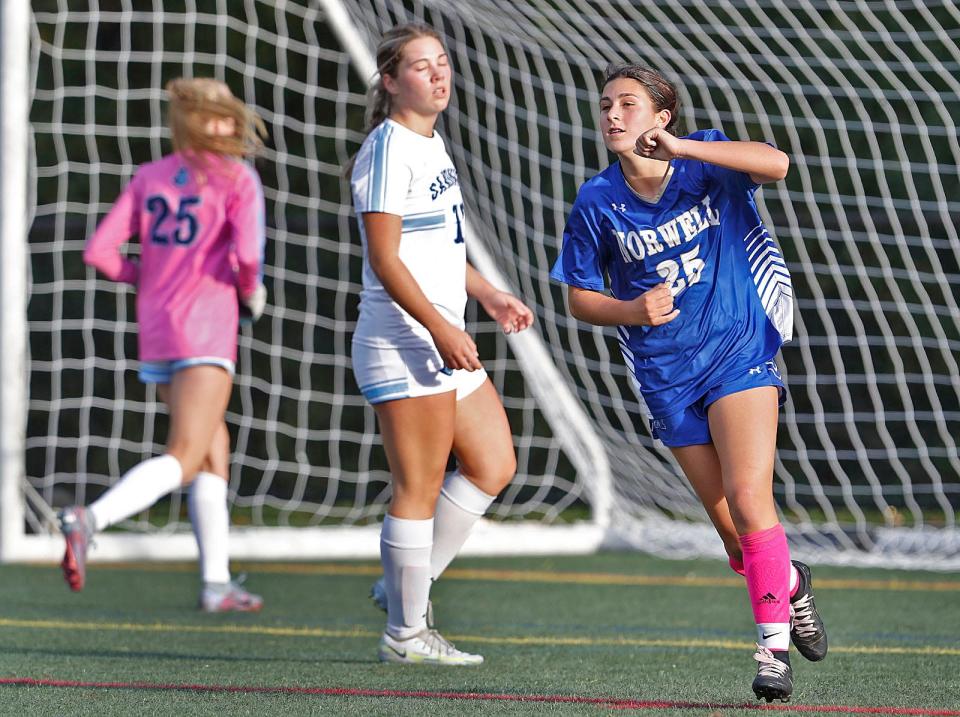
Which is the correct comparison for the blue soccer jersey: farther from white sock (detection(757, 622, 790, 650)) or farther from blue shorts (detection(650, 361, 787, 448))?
white sock (detection(757, 622, 790, 650))

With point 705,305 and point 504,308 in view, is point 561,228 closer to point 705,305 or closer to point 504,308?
point 504,308

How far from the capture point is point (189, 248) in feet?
16.7

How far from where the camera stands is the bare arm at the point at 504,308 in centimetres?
377

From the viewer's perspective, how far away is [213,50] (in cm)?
1098

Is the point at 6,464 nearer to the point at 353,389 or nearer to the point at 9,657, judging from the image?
the point at 9,657

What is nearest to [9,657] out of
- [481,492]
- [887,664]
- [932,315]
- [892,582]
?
[481,492]

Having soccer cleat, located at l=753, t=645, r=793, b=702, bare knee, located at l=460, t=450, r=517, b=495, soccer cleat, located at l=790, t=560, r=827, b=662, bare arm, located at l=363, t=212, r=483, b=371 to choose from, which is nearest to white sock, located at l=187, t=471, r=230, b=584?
bare knee, located at l=460, t=450, r=517, b=495

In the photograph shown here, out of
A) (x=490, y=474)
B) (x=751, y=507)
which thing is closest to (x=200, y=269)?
(x=490, y=474)

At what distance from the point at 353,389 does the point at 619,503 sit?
3389 mm

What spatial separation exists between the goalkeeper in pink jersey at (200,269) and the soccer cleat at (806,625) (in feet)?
7.46

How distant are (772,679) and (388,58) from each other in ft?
6.05

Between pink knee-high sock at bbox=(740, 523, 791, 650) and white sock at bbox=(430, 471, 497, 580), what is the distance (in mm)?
1004

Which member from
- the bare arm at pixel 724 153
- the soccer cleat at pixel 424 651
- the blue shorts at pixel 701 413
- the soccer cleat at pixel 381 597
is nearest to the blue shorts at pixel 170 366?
the soccer cleat at pixel 381 597

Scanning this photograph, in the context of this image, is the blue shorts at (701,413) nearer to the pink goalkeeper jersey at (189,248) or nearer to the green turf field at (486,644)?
the green turf field at (486,644)
